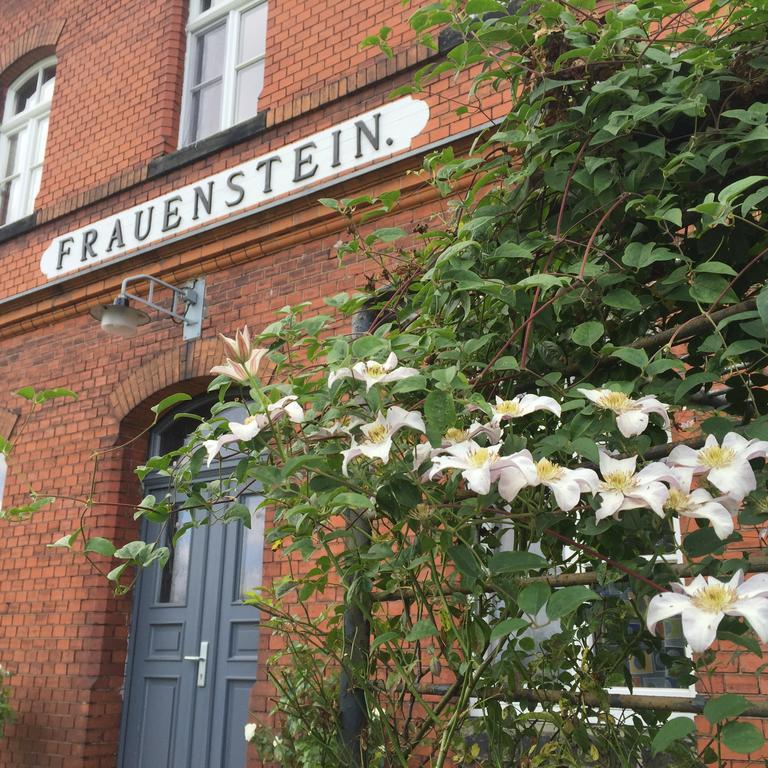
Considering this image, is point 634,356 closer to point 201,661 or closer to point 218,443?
point 218,443

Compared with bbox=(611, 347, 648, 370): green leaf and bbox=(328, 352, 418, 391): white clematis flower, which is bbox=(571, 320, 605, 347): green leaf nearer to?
bbox=(611, 347, 648, 370): green leaf

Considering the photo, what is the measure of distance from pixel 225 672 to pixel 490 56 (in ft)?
15.5

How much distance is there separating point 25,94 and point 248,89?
3434 mm

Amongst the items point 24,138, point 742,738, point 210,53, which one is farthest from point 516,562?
point 24,138

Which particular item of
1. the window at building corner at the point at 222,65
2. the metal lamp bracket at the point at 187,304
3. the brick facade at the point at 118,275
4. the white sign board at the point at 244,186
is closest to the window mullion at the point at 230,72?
the window at building corner at the point at 222,65

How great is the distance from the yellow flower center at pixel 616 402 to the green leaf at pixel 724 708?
448 mm

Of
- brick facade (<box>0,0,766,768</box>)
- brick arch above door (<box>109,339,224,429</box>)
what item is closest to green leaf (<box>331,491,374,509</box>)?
brick facade (<box>0,0,766,768</box>)

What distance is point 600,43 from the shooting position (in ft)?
5.85

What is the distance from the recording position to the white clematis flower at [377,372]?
145 centimetres

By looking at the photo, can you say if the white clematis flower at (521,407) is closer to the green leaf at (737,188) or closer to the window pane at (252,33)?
the green leaf at (737,188)

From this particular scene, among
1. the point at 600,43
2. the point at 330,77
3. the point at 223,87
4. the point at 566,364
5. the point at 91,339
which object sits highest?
the point at 223,87

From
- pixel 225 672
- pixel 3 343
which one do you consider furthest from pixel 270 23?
pixel 225 672

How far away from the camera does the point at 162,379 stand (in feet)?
20.3

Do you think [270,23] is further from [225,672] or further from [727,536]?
[727,536]
